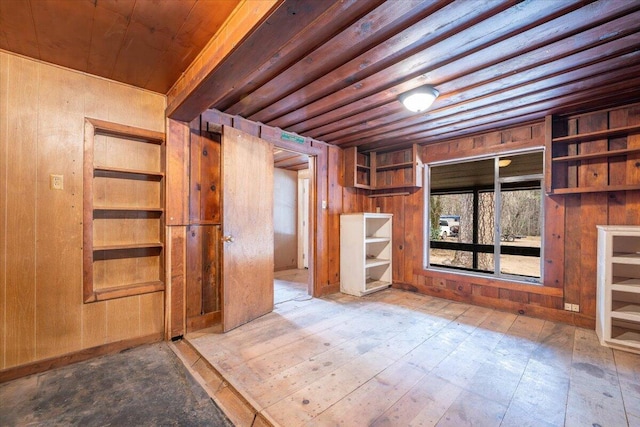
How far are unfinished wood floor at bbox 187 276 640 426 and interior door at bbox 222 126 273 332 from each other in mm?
235

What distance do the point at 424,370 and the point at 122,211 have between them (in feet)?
9.45

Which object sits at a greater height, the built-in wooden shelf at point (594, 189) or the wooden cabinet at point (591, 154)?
the wooden cabinet at point (591, 154)

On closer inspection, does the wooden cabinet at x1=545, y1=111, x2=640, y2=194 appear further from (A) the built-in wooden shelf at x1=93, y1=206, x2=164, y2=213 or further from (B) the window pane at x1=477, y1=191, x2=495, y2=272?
(B) the window pane at x1=477, y1=191, x2=495, y2=272

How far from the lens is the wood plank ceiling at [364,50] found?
4.76 ft

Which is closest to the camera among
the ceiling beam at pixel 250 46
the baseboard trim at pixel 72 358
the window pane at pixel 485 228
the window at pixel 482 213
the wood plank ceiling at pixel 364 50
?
the ceiling beam at pixel 250 46

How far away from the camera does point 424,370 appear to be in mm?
1953

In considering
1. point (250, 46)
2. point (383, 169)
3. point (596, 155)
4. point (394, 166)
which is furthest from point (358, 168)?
point (250, 46)

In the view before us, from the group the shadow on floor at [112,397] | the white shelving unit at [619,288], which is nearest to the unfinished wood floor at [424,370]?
the white shelving unit at [619,288]

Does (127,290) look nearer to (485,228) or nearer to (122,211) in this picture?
(122,211)

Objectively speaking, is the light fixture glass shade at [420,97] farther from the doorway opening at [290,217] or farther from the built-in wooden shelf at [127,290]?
the doorway opening at [290,217]

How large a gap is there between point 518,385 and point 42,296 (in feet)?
11.6

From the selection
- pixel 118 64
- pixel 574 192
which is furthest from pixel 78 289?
pixel 574 192

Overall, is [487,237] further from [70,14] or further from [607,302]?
[70,14]

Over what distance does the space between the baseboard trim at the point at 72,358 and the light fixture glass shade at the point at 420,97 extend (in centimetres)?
318
